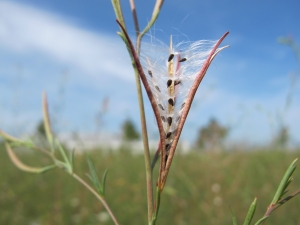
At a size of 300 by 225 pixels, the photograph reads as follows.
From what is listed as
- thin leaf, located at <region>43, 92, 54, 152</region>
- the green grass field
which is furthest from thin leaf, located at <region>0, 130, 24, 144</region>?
the green grass field

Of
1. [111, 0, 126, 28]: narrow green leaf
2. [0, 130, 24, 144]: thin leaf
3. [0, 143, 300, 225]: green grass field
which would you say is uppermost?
[111, 0, 126, 28]: narrow green leaf

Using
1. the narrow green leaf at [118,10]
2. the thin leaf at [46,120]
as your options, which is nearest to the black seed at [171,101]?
the narrow green leaf at [118,10]

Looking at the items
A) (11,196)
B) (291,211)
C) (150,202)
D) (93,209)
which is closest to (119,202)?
(93,209)

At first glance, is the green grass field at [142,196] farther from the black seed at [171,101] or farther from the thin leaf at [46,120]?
the black seed at [171,101]

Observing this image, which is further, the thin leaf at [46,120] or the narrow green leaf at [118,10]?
the thin leaf at [46,120]

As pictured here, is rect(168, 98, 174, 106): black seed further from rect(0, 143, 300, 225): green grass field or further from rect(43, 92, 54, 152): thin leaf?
rect(0, 143, 300, 225): green grass field

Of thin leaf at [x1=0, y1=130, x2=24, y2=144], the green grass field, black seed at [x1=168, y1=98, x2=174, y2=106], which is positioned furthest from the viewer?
the green grass field

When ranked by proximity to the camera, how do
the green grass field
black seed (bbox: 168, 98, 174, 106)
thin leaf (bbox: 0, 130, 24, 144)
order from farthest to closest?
the green grass field < thin leaf (bbox: 0, 130, 24, 144) < black seed (bbox: 168, 98, 174, 106)

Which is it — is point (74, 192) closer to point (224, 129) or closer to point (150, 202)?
point (224, 129)
